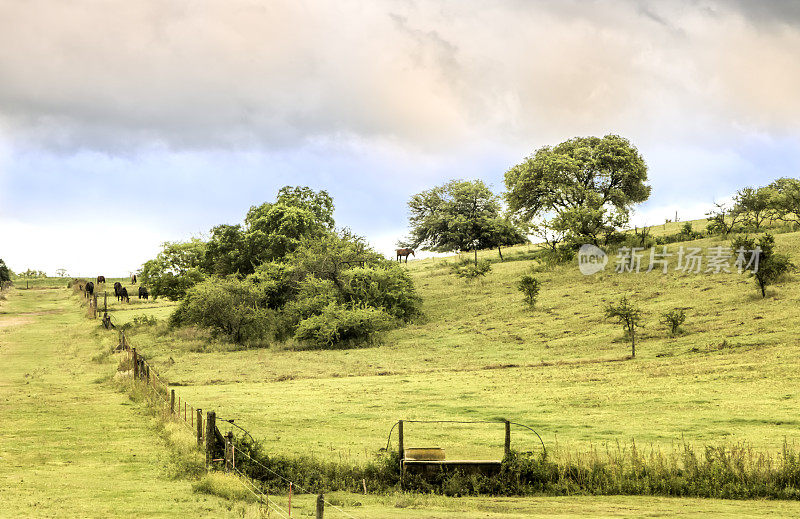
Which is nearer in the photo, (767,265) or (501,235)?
(767,265)

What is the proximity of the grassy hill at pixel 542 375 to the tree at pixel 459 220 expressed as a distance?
4241 cm

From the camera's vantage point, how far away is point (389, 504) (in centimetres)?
2017

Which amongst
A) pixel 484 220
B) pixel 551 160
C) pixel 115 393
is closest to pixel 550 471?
pixel 115 393

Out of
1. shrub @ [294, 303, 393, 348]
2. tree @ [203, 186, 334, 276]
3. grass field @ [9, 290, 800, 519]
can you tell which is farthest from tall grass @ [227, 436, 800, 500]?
tree @ [203, 186, 334, 276]

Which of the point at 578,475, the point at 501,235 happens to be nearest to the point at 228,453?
the point at 578,475

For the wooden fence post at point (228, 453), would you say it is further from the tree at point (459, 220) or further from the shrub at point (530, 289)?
the tree at point (459, 220)

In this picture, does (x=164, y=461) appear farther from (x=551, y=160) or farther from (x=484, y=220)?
(x=484, y=220)

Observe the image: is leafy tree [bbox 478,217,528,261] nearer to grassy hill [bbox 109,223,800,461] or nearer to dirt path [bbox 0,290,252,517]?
grassy hill [bbox 109,223,800,461]

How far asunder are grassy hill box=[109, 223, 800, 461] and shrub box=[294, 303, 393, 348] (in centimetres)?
223

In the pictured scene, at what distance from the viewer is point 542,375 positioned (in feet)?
131

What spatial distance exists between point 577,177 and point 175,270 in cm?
4716

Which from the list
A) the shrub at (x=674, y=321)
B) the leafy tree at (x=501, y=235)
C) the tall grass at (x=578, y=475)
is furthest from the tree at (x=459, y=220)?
the tall grass at (x=578, y=475)

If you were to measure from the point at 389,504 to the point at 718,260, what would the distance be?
2165 inches

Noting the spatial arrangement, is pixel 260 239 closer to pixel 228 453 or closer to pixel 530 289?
pixel 530 289
